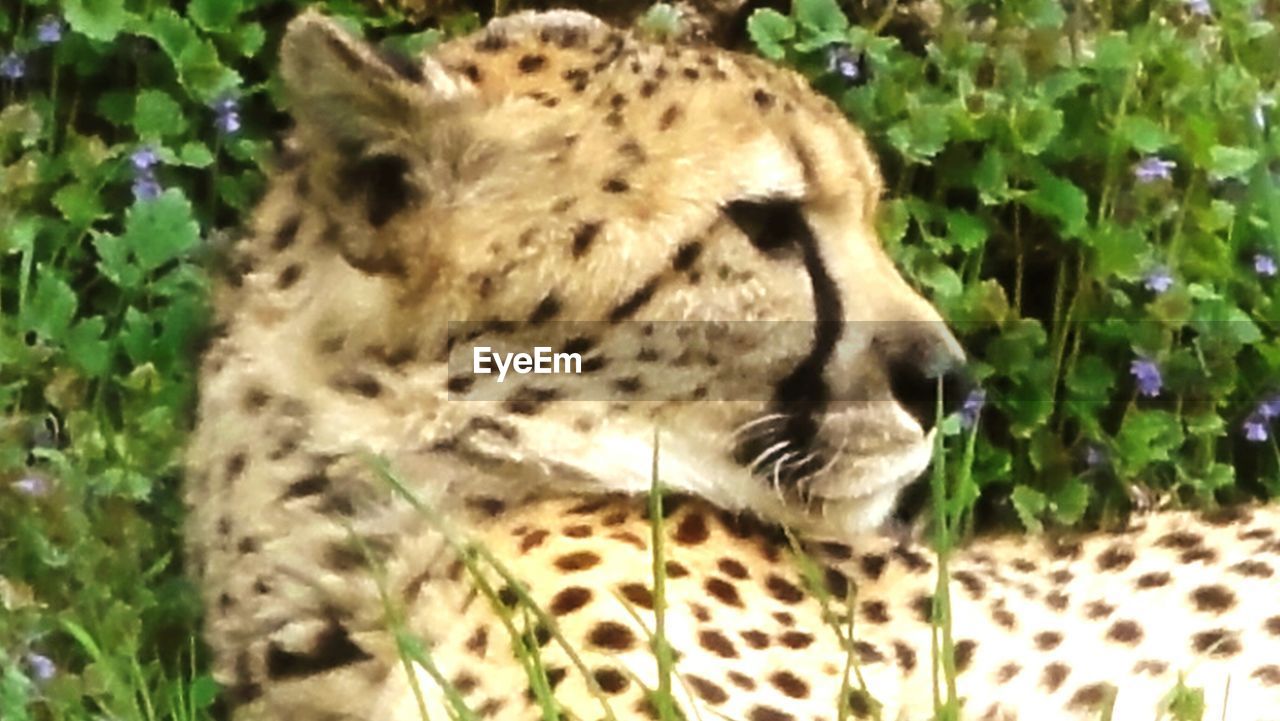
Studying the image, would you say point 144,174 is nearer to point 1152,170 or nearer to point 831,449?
point 831,449

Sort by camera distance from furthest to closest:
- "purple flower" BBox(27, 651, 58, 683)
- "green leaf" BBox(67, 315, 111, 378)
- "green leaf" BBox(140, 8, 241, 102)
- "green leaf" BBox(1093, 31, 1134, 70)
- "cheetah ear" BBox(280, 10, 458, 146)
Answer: "green leaf" BBox(1093, 31, 1134, 70) < "green leaf" BBox(140, 8, 241, 102) < "green leaf" BBox(67, 315, 111, 378) < "purple flower" BBox(27, 651, 58, 683) < "cheetah ear" BBox(280, 10, 458, 146)

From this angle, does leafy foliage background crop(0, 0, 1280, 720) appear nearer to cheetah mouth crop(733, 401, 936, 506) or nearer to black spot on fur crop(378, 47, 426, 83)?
cheetah mouth crop(733, 401, 936, 506)

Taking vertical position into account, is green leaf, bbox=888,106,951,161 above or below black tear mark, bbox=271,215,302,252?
below

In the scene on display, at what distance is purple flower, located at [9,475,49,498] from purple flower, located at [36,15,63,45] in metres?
0.49

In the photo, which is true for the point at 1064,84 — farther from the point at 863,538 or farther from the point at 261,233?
the point at 261,233

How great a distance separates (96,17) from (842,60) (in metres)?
0.74

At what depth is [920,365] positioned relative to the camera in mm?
1413

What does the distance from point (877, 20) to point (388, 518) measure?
0.97 meters

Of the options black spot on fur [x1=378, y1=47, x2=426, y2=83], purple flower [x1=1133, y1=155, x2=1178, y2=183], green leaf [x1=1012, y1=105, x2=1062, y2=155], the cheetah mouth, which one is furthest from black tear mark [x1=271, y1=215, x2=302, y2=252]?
purple flower [x1=1133, y1=155, x2=1178, y2=183]

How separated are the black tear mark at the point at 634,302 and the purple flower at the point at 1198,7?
1015 millimetres

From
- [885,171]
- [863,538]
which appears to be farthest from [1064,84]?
[863,538]

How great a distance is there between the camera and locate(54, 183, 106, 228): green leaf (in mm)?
1930

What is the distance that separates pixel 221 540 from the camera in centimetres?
144

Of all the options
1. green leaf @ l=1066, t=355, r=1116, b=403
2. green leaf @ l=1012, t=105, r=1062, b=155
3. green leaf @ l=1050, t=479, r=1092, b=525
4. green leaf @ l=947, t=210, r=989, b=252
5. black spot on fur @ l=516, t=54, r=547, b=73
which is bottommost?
green leaf @ l=1050, t=479, r=1092, b=525
